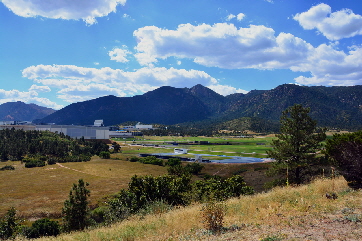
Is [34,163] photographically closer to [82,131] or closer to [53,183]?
[53,183]

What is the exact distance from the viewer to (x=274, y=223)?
9.76 metres

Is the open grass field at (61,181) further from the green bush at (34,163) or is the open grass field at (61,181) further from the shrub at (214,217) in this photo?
the shrub at (214,217)

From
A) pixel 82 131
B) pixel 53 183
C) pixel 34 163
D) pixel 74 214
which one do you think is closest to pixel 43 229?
pixel 74 214

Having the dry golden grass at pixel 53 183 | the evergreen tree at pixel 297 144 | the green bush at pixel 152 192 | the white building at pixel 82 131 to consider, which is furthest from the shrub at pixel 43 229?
the white building at pixel 82 131

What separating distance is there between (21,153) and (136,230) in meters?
113

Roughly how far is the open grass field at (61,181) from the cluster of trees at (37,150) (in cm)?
587

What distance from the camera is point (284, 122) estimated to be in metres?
31.8

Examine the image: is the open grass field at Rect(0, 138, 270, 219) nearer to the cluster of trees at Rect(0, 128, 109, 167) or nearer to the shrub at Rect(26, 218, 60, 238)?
the cluster of trees at Rect(0, 128, 109, 167)

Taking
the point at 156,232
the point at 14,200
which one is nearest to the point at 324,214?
the point at 156,232

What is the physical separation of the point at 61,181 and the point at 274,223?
227ft

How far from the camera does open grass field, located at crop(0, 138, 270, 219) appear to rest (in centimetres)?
4587

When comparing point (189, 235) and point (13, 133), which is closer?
point (189, 235)

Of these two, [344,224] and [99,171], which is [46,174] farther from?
[344,224]

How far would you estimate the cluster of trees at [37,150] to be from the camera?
9988 centimetres
